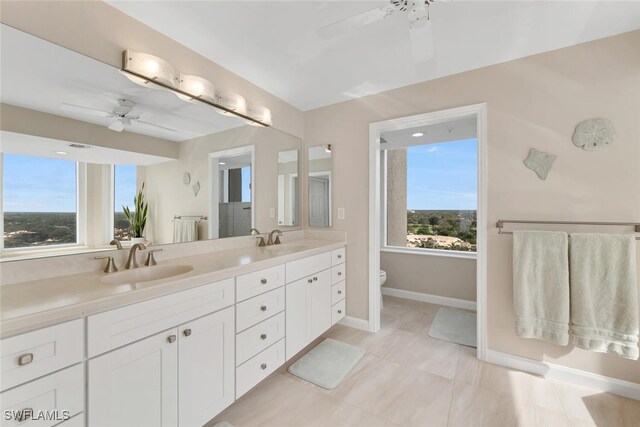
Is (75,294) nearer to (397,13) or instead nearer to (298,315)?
(298,315)

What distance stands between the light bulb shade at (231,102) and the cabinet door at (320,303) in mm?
1535

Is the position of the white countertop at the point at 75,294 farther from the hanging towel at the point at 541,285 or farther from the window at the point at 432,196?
the window at the point at 432,196

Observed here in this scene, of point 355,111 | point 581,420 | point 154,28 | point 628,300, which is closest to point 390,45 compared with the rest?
point 355,111

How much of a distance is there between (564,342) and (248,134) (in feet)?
9.46

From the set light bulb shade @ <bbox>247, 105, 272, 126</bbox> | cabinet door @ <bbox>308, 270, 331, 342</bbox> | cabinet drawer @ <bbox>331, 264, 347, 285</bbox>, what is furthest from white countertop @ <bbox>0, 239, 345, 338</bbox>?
light bulb shade @ <bbox>247, 105, 272, 126</bbox>

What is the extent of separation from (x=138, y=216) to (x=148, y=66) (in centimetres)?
91

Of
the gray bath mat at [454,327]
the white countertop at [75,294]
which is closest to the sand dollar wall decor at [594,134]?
the gray bath mat at [454,327]

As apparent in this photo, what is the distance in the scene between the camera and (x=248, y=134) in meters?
2.35

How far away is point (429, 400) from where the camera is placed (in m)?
1.71

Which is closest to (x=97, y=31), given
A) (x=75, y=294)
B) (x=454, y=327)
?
(x=75, y=294)

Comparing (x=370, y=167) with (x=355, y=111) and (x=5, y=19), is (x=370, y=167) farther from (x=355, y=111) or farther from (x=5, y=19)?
(x=5, y=19)

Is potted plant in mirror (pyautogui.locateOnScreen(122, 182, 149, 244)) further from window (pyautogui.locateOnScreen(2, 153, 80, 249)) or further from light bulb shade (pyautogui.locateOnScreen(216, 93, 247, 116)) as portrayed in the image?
light bulb shade (pyautogui.locateOnScreen(216, 93, 247, 116))

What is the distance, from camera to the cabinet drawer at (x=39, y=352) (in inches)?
30.3

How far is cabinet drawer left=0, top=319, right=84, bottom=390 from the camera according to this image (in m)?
0.77
